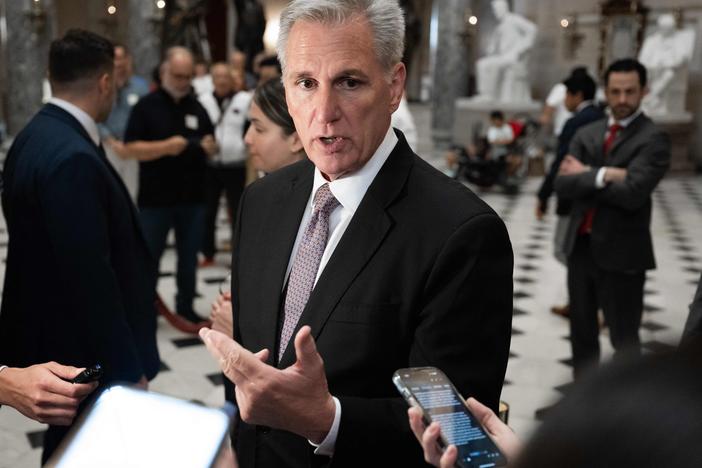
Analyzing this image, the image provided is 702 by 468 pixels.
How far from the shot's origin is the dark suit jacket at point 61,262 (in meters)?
2.57

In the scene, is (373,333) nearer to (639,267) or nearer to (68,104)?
(68,104)

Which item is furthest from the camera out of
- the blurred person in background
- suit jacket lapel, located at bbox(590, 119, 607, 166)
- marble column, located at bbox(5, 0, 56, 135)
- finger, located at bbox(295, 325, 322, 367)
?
marble column, located at bbox(5, 0, 56, 135)

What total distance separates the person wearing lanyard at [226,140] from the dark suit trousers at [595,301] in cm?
334

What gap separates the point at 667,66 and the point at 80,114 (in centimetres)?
1462

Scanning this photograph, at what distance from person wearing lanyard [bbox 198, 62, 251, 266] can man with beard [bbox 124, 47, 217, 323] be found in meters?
0.88

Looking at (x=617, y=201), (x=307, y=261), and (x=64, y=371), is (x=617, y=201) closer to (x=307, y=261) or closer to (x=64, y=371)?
(x=307, y=261)

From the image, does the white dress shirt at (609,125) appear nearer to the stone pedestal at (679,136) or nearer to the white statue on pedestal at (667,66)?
the white statue on pedestal at (667,66)

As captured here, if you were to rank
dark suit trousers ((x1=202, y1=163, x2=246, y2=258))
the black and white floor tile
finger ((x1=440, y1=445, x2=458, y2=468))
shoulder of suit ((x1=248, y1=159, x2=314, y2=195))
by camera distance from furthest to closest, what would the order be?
dark suit trousers ((x1=202, y1=163, x2=246, y2=258)), the black and white floor tile, shoulder of suit ((x1=248, y1=159, x2=314, y2=195)), finger ((x1=440, y1=445, x2=458, y2=468))

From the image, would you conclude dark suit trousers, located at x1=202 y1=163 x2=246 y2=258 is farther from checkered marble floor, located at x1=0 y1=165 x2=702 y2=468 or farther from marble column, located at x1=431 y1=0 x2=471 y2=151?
marble column, located at x1=431 y1=0 x2=471 y2=151

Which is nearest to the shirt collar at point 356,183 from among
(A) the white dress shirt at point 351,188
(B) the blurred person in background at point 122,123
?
(A) the white dress shirt at point 351,188

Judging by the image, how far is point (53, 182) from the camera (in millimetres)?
2562

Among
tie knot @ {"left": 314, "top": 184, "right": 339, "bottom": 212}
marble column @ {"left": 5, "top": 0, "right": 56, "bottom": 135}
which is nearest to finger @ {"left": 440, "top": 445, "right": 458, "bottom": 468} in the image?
→ tie knot @ {"left": 314, "top": 184, "right": 339, "bottom": 212}

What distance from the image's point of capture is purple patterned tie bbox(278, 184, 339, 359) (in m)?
1.67

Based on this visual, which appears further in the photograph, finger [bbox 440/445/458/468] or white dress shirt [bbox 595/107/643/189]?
white dress shirt [bbox 595/107/643/189]
